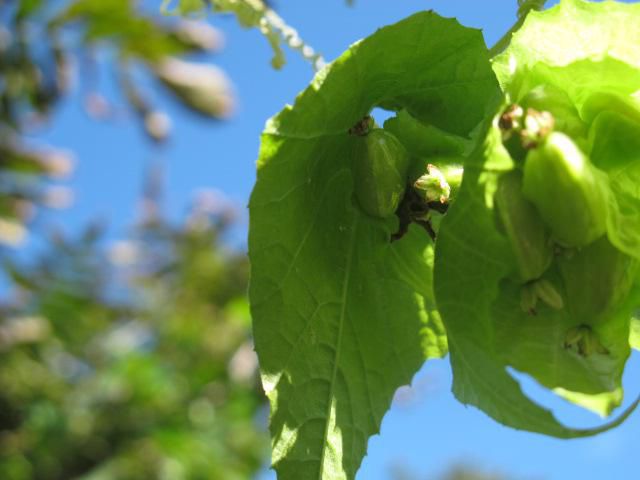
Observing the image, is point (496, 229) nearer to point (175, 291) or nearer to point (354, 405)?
point (354, 405)

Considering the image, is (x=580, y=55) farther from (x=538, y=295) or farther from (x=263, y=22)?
(x=263, y=22)

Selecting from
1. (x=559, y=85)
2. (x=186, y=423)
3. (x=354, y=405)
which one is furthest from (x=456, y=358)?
(x=186, y=423)

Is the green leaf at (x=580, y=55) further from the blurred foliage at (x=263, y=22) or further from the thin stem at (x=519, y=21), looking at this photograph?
the blurred foliage at (x=263, y=22)

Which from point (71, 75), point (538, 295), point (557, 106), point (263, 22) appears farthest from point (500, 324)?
point (71, 75)

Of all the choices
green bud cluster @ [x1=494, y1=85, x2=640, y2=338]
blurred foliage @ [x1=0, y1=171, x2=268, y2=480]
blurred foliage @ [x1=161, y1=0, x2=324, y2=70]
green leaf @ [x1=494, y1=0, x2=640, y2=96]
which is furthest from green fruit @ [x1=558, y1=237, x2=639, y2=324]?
blurred foliage @ [x1=0, y1=171, x2=268, y2=480]

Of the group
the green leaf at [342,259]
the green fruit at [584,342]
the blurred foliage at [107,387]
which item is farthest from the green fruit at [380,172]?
the blurred foliage at [107,387]

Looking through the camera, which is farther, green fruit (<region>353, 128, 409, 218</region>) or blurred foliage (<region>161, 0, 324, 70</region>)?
blurred foliage (<region>161, 0, 324, 70</region>)

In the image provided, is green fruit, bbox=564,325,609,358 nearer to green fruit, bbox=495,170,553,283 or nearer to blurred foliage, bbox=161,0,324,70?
green fruit, bbox=495,170,553,283
